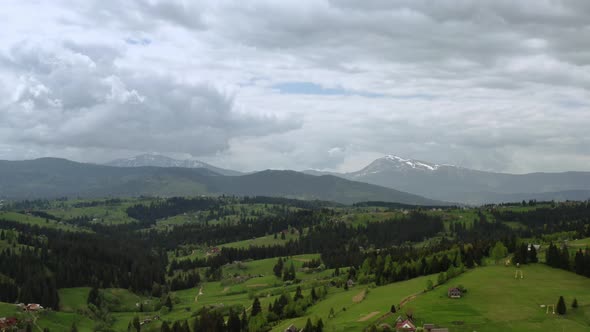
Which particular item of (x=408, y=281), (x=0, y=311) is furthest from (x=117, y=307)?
(x=408, y=281)

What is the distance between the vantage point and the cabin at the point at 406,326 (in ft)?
341

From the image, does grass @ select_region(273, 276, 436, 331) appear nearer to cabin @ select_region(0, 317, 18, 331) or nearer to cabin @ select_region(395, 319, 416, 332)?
cabin @ select_region(395, 319, 416, 332)

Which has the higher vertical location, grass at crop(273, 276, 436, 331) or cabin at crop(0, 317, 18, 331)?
grass at crop(273, 276, 436, 331)

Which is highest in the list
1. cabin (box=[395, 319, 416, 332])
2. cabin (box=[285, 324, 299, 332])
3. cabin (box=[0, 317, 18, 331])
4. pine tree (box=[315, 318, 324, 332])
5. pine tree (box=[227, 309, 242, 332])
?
cabin (box=[395, 319, 416, 332])

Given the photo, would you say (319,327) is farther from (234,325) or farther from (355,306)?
(234,325)

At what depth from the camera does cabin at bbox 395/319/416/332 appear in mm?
104000

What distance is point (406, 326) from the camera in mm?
104688

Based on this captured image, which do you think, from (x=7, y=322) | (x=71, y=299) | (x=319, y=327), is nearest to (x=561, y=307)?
(x=319, y=327)

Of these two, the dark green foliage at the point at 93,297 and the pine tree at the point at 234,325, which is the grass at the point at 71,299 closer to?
the dark green foliage at the point at 93,297

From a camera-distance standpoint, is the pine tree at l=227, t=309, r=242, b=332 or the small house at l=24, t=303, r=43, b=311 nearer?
the pine tree at l=227, t=309, r=242, b=332

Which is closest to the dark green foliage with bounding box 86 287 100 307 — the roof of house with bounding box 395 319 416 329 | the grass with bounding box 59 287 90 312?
the grass with bounding box 59 287 90 312

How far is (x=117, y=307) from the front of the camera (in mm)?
196250

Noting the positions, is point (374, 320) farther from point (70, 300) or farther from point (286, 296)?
point (70, 300)

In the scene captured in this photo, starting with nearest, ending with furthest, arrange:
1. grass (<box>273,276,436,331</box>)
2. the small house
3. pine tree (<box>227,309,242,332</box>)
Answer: grass (<box>273,276,436,331</box>) → pine tree (<box>227,309,242,332</box>) → the small house
